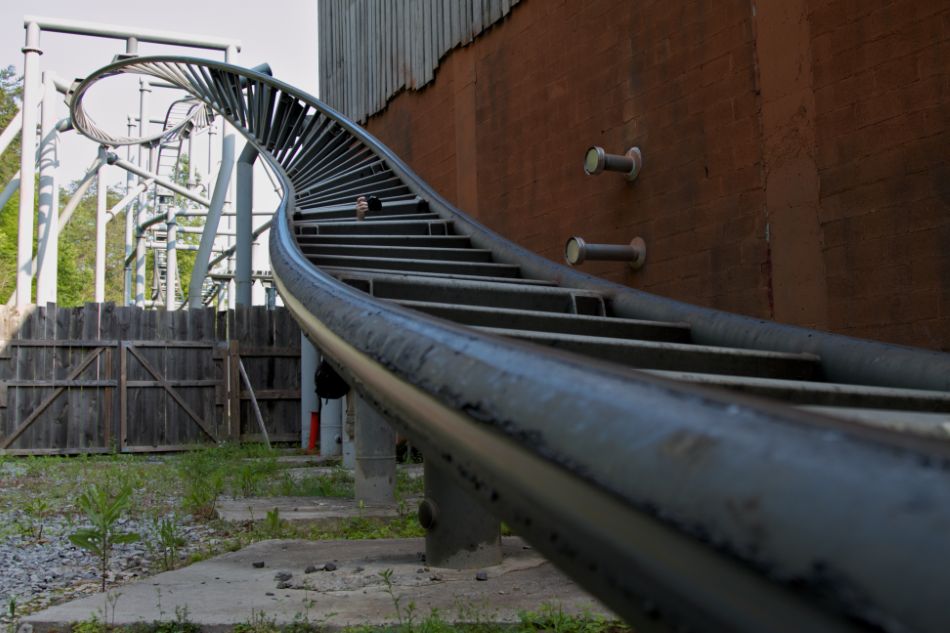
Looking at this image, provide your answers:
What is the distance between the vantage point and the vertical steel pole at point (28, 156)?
14.0 meters

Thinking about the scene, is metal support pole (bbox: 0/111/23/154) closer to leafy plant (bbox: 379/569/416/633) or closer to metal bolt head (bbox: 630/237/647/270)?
metal bolt head (bbox: 630/237/647/270)

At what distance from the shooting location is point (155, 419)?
476 inches

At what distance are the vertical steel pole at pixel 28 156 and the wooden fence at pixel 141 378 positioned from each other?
2.57 metres

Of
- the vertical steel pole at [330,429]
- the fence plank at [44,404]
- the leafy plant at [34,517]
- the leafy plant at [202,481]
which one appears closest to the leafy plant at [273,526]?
the leafy plant at [202,481]

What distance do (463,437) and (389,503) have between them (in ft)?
14.0

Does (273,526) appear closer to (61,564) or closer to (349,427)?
(61,564)

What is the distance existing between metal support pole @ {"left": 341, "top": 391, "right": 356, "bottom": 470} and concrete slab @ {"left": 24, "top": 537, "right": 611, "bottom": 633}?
2.01m

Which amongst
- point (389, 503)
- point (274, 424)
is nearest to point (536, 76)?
point (389, 503)

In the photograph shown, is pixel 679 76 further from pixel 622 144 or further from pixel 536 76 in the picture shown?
pixel 536 76

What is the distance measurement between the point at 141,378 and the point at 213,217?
9.56 ft

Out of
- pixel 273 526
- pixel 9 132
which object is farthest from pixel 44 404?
pixel 273 526

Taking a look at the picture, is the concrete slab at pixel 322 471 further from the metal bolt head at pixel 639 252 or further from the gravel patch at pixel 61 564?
the metal bolt head at pixel 639 252

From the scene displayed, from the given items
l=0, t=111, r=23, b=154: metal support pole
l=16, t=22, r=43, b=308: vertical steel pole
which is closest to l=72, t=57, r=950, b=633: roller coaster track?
l=16, t=22, r=43, b=308: vertical steel pole

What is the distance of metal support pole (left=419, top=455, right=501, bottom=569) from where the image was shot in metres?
3.46
